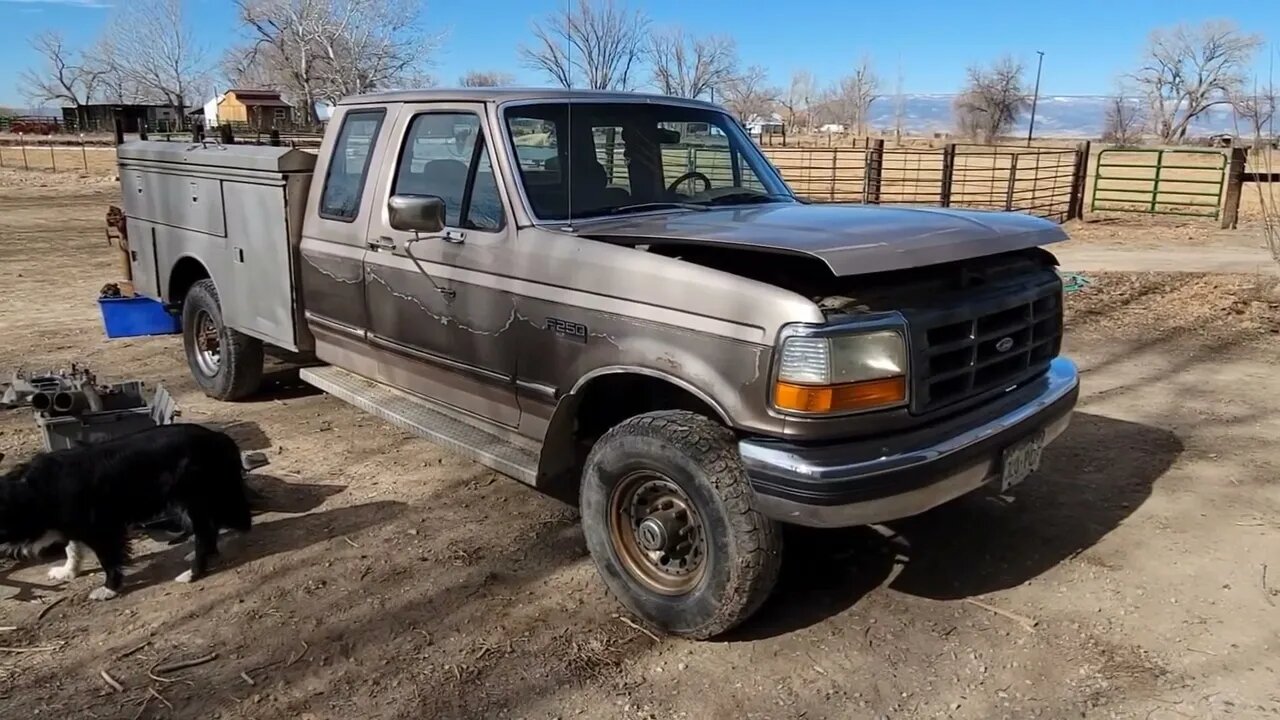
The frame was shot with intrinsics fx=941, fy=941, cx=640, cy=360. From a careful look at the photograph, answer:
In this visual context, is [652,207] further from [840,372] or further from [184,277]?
[184,277]

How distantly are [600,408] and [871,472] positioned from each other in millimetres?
1368

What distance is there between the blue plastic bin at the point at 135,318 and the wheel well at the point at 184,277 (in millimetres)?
722

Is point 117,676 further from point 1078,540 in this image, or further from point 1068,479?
point 1068,479

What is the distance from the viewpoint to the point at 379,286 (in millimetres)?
4629

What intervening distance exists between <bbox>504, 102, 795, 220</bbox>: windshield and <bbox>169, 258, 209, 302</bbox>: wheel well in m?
3.37

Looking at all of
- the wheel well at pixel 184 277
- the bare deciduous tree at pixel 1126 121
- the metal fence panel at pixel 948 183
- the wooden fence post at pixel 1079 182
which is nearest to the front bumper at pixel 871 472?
the wheel well at pixel 184 277

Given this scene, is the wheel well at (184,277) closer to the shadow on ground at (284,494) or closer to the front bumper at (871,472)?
the shadow on ground at (284,494)

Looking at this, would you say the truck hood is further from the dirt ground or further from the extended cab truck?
the dirt ground

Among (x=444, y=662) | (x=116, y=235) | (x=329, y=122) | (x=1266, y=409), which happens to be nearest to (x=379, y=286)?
(x=329, y=122)

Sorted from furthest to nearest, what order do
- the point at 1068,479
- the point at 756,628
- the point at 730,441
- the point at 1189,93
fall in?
the point at 1189,93
the point at 1068,479
the point at 756,628
the point at 730,441

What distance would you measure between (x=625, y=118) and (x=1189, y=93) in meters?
75.8

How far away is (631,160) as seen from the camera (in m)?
4.48

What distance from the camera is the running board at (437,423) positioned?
13.2 feet

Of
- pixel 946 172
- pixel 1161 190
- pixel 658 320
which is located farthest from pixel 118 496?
pixel 1161 190
